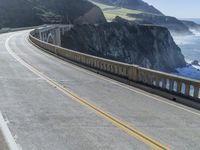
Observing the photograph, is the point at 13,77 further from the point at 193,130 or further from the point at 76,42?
the point at 76,42

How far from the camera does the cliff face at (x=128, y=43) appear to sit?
99.1m

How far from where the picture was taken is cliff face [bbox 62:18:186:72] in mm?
99062

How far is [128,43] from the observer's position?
110m

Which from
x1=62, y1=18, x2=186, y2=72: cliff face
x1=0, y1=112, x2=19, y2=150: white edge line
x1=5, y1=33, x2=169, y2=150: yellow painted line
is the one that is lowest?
x1=62, y1=18, x2=186, y2=72: cliff face

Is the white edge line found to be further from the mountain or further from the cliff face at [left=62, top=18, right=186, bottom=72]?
the mountain

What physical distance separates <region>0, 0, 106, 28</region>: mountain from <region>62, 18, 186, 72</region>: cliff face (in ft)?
62.9

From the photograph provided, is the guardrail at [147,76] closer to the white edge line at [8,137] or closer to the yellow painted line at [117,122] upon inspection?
the yellow painted line at [117,122]

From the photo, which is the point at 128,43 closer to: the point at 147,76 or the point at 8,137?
the point at 147,76

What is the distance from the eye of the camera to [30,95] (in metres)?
13.2

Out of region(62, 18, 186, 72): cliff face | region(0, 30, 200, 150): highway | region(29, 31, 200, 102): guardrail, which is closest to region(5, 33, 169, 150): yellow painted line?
region(0, 30, 200, 150): highway

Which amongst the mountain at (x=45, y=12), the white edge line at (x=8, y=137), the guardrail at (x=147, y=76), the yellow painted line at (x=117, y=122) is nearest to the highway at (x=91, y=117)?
the yellow painted line at (x=117, y=122)

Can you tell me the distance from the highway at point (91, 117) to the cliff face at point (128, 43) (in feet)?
255

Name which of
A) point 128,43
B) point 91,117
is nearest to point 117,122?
point 91,117

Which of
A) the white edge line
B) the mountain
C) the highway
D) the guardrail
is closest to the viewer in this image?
the white edge line
